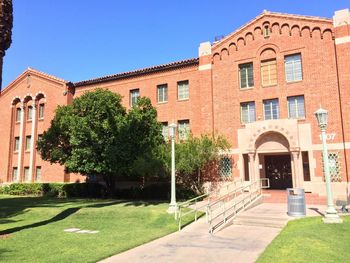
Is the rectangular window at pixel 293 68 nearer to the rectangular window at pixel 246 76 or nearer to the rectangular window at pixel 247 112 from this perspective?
the rectangular window at pixel 246 76

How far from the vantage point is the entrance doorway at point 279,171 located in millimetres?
22922

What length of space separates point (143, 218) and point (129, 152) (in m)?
6.91

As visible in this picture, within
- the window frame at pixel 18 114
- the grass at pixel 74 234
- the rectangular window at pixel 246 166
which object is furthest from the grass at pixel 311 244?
the window frame at pixel 18 114

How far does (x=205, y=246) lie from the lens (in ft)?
32.9

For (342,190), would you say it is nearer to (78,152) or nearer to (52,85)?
(78,152)

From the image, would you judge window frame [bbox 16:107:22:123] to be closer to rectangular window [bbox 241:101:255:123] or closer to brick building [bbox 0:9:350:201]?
brick building [bbox 0:9:350:201]

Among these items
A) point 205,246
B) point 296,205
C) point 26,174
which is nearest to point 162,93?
point 296,205

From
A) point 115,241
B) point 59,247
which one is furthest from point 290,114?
point 59,247

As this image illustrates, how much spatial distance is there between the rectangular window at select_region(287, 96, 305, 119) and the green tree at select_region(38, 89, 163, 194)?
8961 millimetres

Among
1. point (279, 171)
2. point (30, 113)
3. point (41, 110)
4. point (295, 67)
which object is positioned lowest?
point (279, 171)

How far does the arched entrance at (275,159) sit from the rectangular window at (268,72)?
369 centimetres

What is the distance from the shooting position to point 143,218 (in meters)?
15.2

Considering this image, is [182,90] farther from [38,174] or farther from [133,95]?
[38,174]

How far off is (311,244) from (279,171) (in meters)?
14.7
